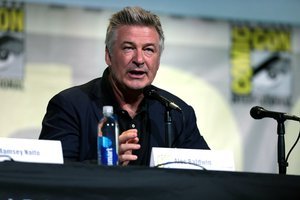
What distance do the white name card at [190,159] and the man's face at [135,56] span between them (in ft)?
2.43

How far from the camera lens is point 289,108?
5.30m

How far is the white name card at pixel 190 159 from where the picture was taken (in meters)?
2.59

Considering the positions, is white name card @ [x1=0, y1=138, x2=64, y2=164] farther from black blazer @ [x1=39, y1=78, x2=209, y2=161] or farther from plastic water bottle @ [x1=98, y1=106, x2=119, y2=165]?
black blazer @ [x1=39, y1=78, x2=209, y2=161]

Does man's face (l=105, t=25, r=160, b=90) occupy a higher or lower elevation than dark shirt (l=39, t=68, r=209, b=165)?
higher

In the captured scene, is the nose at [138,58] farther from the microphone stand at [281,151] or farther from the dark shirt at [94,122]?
the microphone stand at [281,151]

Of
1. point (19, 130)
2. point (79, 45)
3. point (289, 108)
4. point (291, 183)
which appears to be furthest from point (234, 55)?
point (291, 183)

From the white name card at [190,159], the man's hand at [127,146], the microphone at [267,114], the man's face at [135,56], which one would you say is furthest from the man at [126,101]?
the white name card at [190,159]

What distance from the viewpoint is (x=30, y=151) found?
7.93 ft

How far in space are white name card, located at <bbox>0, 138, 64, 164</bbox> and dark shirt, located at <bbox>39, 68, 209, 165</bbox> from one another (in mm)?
611

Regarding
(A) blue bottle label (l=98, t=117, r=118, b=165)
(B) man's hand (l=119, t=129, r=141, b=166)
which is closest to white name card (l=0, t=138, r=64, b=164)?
(A) blue bottle label (l=98, t=117, r=118, b=165)

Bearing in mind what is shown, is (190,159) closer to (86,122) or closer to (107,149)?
(107,149)

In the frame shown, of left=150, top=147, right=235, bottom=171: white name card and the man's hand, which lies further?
the man's hand

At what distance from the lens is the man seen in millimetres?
3195

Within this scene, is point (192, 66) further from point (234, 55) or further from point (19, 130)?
point (19, 130)
